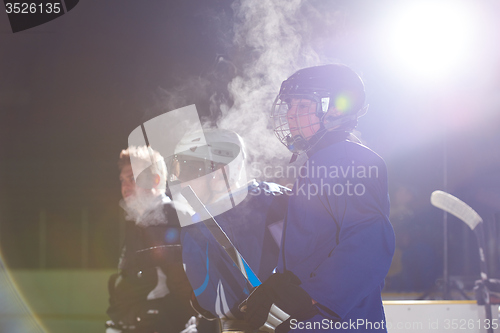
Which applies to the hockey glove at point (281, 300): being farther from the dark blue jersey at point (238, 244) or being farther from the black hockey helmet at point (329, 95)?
the black hockey helmet at point (329, 95)

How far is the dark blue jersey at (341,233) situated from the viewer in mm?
964

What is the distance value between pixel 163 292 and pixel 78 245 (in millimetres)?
2640

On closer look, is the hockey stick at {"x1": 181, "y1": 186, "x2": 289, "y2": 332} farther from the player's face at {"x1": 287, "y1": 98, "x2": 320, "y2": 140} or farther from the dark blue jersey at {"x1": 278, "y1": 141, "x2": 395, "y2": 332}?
the player's face at {"x1": 287, "y1": 98, "x2": 320, "y2": 140}

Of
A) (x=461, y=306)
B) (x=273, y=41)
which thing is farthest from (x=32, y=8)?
(x=461, y=306)

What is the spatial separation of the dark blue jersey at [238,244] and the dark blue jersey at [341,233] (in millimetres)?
352

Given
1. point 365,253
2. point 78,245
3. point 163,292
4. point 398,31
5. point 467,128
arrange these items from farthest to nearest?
1. point 78,245
2. point 467,128
3. point 398,31
4. point 163,292
5. point 365,253

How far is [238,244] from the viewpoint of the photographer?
5.23 feet

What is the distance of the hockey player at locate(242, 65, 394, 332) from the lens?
3.18 feet

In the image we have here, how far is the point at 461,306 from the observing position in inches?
88.4

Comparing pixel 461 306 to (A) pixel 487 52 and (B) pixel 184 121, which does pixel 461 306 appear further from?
(B) pixel 184 121

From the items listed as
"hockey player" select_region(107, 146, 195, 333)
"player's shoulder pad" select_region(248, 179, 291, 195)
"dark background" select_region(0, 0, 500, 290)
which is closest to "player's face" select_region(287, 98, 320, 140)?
"player's shoulder pad" select_region(248, 179, 291, 195)

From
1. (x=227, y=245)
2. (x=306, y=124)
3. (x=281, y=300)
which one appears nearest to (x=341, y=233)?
(x=281, y=300)

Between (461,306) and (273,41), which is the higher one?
(273,41)

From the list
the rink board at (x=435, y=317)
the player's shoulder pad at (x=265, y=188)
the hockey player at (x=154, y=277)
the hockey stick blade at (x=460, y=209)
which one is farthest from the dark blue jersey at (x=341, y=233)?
the hockey stick blade at (x=460, y=209)
